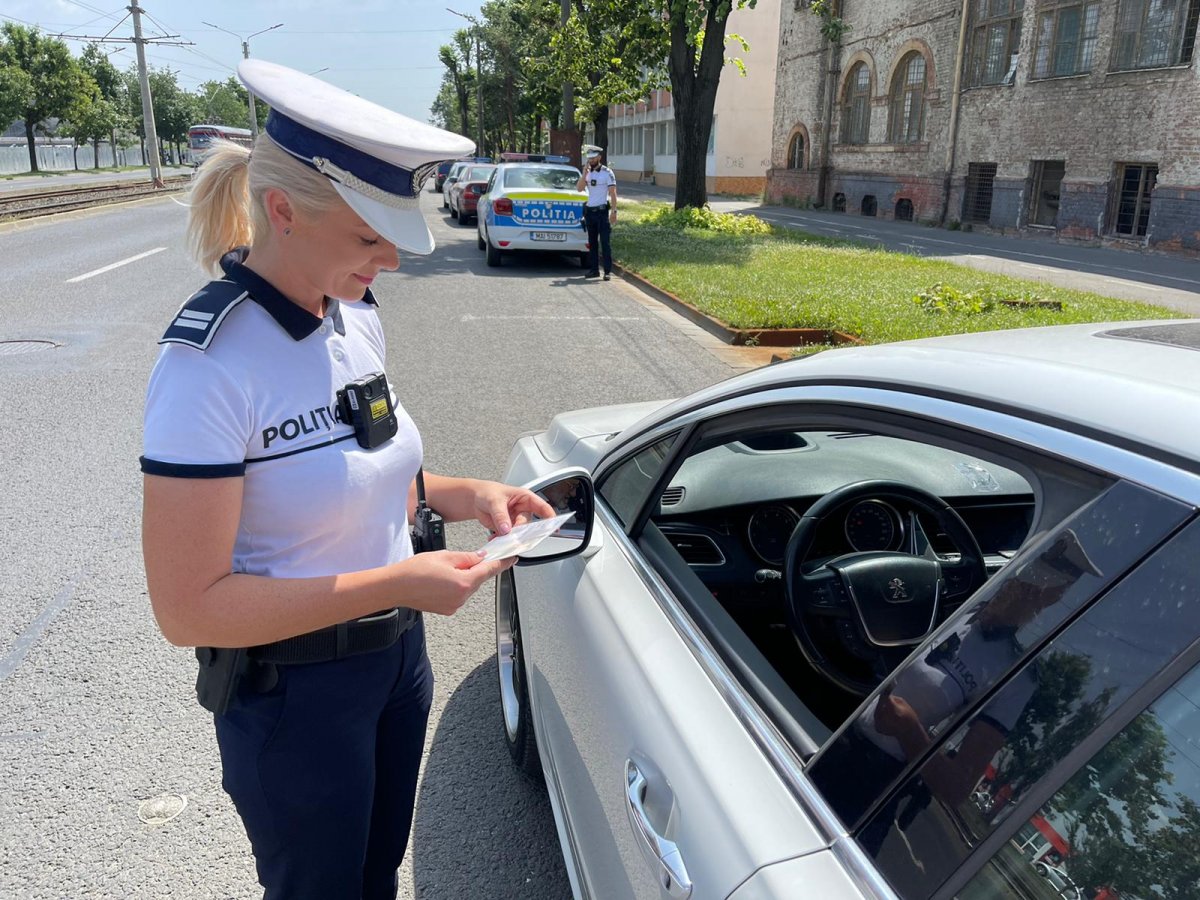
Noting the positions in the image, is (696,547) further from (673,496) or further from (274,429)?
(274,429)

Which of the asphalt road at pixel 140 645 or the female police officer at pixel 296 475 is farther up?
the female police officer at pixel 296 475

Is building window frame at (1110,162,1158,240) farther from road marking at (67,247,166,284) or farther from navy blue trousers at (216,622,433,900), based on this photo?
navy blue trousers at (216,622,433,900)

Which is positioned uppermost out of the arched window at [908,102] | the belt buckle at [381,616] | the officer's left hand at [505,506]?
the arched window at [908,102]

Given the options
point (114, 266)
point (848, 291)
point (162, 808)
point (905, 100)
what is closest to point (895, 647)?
point (162, 808)

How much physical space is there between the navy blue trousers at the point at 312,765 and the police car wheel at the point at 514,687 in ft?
2.97

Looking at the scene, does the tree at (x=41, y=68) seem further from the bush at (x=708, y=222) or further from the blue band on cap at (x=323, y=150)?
the blue band on cap at (x=323, y=150)

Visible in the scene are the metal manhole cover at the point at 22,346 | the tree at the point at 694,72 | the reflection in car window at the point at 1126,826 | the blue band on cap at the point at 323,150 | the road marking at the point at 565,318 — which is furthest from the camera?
the tree at the point at 694,72

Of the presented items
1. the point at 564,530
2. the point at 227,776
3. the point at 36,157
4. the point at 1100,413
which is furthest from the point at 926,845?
the point at 36,157

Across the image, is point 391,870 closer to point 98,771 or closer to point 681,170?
point 98,771

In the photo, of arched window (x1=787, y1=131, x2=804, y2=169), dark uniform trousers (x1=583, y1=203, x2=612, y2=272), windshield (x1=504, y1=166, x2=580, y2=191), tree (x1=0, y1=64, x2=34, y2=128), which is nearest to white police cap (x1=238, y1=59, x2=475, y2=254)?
dark uniform trousers (x1=583, y1=203, x2=612, y2=272)

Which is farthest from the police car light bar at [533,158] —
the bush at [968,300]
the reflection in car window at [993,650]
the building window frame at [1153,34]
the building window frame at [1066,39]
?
the reflection in car window at [993,650]

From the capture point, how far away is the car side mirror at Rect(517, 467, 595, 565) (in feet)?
6.48

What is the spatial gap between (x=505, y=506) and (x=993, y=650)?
1.10m

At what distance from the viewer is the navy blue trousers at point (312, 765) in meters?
1.62
